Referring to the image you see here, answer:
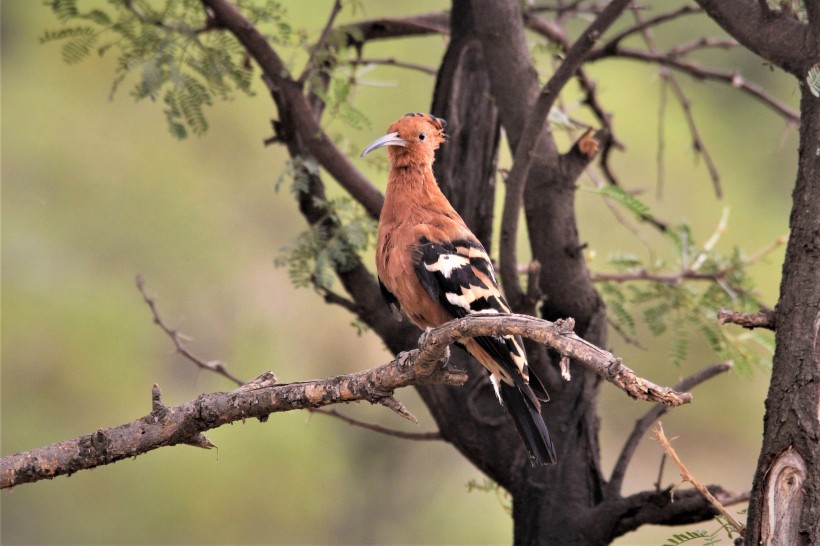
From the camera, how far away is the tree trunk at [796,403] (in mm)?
1477

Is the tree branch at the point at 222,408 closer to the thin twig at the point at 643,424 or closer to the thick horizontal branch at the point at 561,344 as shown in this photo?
the thick horizontal branch at the point at 561,344

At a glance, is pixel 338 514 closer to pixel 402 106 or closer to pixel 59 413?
pixel 59 413

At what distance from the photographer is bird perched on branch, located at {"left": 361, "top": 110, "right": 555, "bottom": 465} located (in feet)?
6.21

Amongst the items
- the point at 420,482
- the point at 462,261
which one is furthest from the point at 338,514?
the point at 462,261

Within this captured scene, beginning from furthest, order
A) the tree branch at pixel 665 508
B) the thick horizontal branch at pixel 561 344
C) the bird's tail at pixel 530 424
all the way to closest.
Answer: the tree branch at pixel 665 508, the bird's tail at pixel 530 424, the thick horizontal branch at pixel 561 344

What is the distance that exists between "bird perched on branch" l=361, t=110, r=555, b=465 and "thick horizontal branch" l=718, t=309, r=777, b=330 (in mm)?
449

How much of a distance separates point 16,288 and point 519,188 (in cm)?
280

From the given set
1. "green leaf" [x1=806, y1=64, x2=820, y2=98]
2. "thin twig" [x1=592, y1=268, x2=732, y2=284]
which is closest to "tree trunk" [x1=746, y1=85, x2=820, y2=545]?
"green leaf" [x1=806, y1=64, x2=820, y2=98]

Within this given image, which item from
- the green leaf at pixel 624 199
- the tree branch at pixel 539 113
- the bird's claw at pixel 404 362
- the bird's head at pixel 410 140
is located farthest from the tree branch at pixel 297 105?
the bird's claw at pixel 404 362

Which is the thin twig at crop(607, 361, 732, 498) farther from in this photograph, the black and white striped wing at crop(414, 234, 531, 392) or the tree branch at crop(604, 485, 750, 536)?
the black and white striped wing at crop(414, 234, 531, 392)

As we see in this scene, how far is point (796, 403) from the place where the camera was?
1.52m

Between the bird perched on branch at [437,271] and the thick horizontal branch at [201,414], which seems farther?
the bird perched on branch at [437,271]

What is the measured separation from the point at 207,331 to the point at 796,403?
323 centimetres

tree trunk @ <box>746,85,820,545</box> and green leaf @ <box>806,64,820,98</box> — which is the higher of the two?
green leaf @ <box>806,64,820,98</box>
